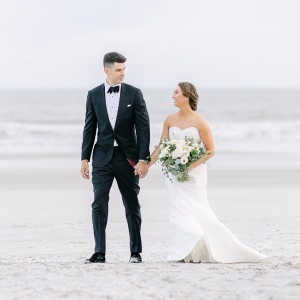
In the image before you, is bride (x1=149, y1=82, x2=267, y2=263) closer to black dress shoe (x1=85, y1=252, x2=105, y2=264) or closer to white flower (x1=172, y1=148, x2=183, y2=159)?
white flower (x1=172, y1=148, x2=183, y2=159)

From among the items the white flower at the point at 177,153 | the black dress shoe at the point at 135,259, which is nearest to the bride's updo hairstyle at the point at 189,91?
the white flower at the point at 177,153

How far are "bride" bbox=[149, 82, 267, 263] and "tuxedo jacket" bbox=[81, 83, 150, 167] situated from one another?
253mm

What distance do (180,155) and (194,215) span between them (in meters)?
0.60

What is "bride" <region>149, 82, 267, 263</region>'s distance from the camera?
14.0 ft

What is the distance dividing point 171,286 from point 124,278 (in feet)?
1.30

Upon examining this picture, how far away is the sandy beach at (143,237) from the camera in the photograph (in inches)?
121

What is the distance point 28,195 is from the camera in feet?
27.7

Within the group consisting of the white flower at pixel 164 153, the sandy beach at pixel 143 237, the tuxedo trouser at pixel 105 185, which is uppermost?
the white flower at pixel 164 153

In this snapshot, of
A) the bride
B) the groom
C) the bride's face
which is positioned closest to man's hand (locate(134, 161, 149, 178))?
the groom

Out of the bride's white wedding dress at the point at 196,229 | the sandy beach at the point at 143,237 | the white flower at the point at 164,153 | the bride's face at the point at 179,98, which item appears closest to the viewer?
the sandy beach at the point at 143,237

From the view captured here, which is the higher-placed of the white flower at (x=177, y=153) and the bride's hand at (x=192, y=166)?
the white flower at (x=177, y=153)

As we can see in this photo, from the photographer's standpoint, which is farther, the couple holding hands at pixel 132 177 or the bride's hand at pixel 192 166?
the bride's hand at pixel 192 166

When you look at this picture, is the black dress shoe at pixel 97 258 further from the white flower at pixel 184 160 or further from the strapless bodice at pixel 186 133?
the strapless bodice at pixel 186 133

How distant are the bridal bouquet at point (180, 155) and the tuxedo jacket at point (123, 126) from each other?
0.59ft
